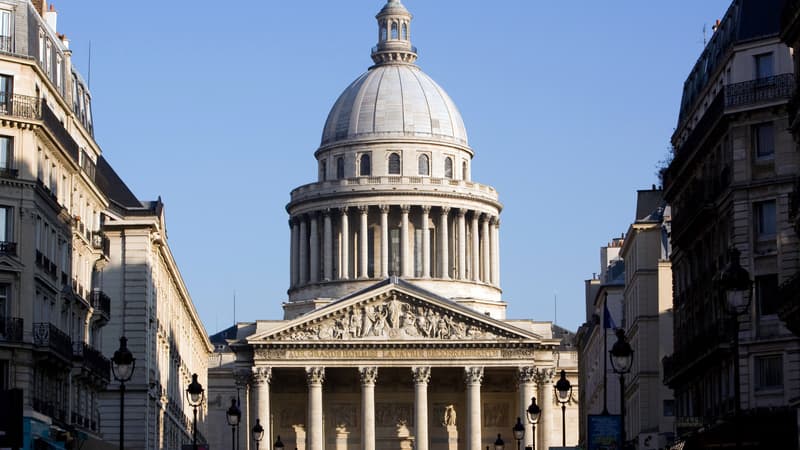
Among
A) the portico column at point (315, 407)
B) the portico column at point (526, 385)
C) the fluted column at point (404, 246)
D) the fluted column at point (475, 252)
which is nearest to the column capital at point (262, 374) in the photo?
the portico column at point (315, 407)

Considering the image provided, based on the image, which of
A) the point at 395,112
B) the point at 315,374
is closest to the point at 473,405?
the point at 315,374

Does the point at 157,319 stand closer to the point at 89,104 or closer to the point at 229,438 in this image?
the point at 89,104

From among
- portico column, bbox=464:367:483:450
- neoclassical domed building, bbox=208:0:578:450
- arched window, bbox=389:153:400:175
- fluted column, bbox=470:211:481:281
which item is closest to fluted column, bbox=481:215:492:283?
neoclassical domed building, bbox=208:0:578:450

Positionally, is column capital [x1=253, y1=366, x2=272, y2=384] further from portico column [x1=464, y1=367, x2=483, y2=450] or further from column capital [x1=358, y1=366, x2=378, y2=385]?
portico column [x1=464, y1=367, x2=483, y2=450]

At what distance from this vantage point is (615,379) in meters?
107

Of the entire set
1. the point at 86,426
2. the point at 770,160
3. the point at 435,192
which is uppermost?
the point at 435,192

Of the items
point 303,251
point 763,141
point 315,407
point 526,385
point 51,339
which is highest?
point 303,251

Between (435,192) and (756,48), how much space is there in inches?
4271

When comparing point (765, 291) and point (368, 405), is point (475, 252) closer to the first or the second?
point (368, 405)

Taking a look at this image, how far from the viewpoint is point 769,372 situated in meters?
60.1

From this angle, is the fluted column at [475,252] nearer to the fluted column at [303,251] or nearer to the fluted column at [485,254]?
the fluted column at [485,254]

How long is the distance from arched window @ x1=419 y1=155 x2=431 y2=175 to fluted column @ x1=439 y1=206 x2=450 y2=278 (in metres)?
5.51

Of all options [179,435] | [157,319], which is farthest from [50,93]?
[179,435]

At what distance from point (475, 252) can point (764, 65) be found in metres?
110
